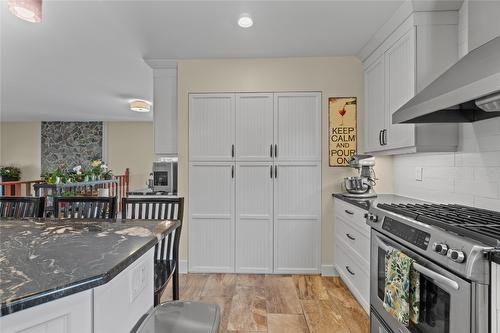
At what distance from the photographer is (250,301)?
2.71 m

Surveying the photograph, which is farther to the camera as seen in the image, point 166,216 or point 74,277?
point 166,216

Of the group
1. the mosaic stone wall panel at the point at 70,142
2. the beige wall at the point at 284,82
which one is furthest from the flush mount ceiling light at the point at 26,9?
the mosaic stone wall panel at the point at 70,142

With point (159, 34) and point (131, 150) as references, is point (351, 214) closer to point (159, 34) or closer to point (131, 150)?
point (159, 34)

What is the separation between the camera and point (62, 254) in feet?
3.39

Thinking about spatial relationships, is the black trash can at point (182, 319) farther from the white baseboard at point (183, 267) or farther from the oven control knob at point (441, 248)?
the white baseboard at point (183, 267)

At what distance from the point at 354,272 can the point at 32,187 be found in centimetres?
640

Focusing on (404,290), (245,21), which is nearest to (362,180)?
(404,290)

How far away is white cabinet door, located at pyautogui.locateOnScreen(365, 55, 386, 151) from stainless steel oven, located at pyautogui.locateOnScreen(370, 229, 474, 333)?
1.32 m

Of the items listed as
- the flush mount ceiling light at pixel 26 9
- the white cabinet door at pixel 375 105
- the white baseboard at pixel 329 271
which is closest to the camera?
the flush mount ceiling light at pixel 26 9

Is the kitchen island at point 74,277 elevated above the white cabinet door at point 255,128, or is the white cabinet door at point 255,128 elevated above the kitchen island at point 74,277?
the white cabinet door at point 255,128

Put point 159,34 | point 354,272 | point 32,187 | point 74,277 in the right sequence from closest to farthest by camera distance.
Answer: point 74,277 → point 354,272 → point 159,34 → point 32,187

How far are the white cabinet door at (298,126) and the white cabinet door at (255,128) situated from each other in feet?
0.27

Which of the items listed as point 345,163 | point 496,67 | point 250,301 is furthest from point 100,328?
point 345,163

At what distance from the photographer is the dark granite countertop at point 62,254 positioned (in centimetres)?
76
